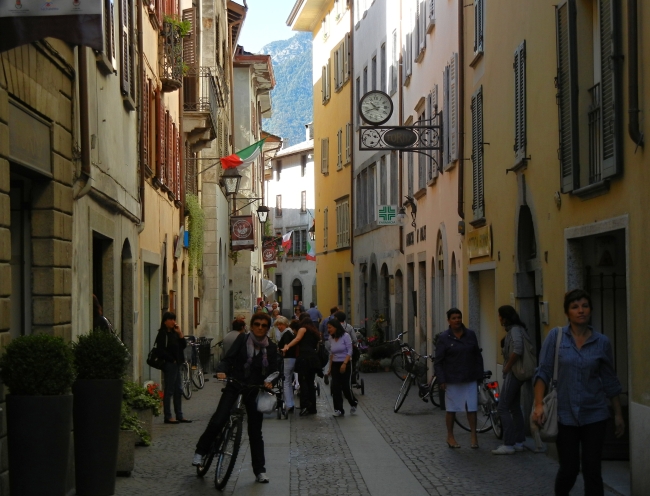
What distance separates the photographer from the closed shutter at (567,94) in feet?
40.1

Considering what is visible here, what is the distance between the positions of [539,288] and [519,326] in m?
0.76

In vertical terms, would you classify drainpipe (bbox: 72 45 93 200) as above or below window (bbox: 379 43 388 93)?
below

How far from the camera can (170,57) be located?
22156 mm

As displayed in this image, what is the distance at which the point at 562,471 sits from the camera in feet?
27.1

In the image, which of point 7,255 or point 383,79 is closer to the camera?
point 7,255

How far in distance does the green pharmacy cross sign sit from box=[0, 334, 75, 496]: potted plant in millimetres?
20981

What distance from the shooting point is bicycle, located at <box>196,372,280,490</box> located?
11.0 m

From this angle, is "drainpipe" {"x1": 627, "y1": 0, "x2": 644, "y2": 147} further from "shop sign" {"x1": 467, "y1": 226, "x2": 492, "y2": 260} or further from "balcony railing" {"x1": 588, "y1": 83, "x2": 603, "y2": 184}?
"shop sign" {"x1": 467, "y1": 226, "x2": 492, "y2": 260}

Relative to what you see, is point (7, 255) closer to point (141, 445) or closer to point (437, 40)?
point (141, 445)

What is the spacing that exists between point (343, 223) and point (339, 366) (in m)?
24.7

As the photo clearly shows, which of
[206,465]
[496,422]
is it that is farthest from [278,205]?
[206,465]

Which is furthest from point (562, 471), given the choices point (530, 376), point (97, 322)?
point (97, 322)

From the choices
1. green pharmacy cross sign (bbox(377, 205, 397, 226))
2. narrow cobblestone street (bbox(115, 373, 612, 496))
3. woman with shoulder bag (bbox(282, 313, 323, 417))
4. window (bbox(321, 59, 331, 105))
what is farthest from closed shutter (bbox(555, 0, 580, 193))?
window (bbox(321, 59, 331, 105))

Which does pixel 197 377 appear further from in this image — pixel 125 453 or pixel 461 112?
pixel 125 453
